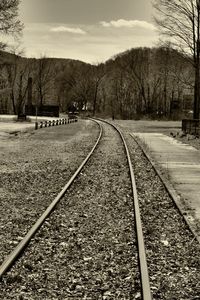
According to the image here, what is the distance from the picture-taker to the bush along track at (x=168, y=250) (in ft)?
19.6

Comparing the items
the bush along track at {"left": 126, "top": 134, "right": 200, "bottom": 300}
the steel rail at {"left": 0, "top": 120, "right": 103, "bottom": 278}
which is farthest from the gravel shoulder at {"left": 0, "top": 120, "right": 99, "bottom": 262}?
the bush along track at {"left": 126, "top": 134, "right": 200, "bottom": 300}

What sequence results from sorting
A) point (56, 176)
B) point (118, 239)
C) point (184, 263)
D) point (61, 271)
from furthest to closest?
point (56, 176), point (118, 239), point (184, 263), point (61, 271)

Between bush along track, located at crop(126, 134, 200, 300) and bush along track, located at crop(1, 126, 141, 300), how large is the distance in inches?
11.0

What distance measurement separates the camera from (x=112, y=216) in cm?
971

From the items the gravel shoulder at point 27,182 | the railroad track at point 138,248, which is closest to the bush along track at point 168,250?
the railroad track at point 138,248

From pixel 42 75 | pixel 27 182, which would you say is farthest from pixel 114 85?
pixel 27 182

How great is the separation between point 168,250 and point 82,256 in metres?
1.36

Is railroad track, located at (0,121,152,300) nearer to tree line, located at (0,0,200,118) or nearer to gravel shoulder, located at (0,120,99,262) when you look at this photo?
gravel shoulder, located at (0,120,99,262)

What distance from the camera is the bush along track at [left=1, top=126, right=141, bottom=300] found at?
5.85 m

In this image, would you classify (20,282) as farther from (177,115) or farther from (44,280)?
(177,115)

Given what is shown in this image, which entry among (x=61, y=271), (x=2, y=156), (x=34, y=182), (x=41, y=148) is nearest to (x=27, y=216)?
(x=61, y=271)

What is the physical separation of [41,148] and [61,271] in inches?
750

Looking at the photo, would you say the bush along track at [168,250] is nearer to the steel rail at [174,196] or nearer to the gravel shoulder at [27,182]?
the steel rail at [174,196]

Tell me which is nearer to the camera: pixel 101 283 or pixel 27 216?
pixel 101 283
